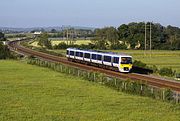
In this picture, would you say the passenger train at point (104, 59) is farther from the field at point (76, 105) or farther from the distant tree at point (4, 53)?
the distant tree at point (4, 53)

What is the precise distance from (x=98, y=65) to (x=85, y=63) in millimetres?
7345

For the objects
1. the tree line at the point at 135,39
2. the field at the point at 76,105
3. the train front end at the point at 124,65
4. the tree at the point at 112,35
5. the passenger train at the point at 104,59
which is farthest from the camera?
the tree at the point at 112,35

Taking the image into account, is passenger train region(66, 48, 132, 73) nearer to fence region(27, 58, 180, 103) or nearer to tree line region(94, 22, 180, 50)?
fence region(27, 58, 180, 103)

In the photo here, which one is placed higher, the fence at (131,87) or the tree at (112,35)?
the tree at (112,35)

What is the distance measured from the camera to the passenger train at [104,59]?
57787 millimetres

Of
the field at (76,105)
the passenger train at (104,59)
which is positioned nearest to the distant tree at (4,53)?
the passenger train at (104,59)

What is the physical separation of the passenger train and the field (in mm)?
14303

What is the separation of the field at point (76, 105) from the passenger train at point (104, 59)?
46.9ft

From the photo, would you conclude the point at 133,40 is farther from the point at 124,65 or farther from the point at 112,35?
the point at 124,65

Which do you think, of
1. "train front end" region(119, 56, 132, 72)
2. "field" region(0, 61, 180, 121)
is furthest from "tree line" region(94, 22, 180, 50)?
"field" region(0, 61, 180, 121)

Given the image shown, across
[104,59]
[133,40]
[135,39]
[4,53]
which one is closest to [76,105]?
[104,59]

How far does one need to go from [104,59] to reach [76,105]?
33.4 m

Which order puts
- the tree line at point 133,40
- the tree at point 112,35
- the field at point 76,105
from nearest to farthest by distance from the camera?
the field at point 76,105
the tree line at point 133,40
the tree at point 112,35

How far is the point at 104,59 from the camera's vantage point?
63438 mm
